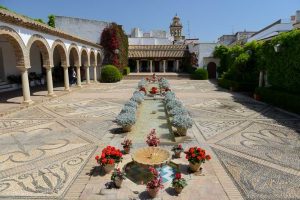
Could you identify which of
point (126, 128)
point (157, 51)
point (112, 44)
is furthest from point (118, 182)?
point (157, 51)

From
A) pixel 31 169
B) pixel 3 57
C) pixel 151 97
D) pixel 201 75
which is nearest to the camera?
pixel 31 169

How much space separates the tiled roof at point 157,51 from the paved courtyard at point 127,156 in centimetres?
2895

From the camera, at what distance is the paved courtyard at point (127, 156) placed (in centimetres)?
513

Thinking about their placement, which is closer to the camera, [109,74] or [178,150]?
[178,150]

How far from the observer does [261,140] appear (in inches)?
331

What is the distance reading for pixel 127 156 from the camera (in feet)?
22.6

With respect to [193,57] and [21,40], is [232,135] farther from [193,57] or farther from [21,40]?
[193,57]

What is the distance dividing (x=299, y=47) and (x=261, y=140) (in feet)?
22.7

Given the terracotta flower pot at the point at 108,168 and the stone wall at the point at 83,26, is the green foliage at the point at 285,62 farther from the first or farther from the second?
the stone wall at the point at 83,26

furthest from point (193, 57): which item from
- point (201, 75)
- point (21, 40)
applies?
point (21, 40)

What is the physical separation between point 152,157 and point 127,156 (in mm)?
1054

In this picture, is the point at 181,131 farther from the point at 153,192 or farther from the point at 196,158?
the point at 153,192

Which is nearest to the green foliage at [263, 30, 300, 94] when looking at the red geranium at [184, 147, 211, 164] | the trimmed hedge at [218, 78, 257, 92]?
the trimmed hedge at [218, 78, 257, 92]

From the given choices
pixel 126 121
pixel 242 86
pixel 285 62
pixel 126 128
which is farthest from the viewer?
pixel 242 86
